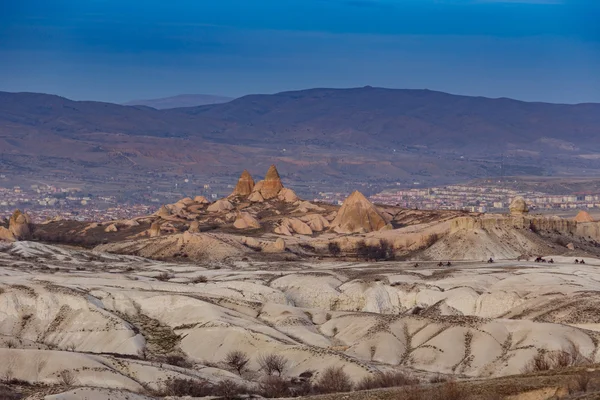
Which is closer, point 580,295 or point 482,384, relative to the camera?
point 482,384

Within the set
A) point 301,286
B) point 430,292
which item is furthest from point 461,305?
point 301,286

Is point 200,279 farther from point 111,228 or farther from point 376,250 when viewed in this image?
point 111,228

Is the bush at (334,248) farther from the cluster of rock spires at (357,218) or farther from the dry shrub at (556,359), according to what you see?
the dry shrub at (556,359)

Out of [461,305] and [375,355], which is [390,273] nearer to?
[461,305]

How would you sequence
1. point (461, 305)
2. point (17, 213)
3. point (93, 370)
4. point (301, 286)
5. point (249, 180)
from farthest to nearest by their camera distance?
point (249, 180) < point (17, 213) < point (301, 286) < point (461, 305) < point (93, 370)

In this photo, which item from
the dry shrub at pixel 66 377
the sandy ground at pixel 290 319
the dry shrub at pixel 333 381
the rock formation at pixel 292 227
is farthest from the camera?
the rock formation at pixel 292 227

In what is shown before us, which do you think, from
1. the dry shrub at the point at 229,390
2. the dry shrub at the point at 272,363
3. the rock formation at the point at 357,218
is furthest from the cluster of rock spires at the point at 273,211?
the dry shrub at the point at 229,390

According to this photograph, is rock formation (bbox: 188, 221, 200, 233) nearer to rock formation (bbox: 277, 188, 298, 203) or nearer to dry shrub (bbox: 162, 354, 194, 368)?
rock formation (bbox: 277, 188, 298, 203)
